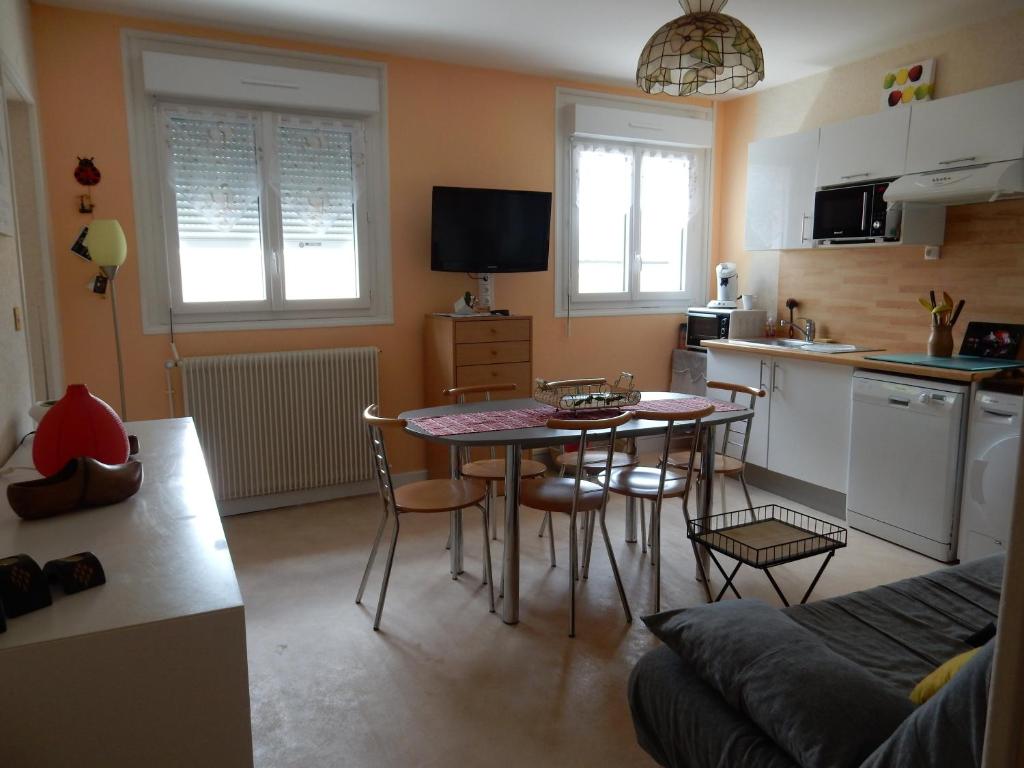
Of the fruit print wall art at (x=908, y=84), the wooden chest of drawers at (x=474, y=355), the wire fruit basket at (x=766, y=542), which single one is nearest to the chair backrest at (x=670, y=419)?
the wire fruit basket at (x=766, y=542)

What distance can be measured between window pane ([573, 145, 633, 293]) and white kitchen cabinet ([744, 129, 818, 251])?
866 mm

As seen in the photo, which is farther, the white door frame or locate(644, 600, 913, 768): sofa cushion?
the white door frame

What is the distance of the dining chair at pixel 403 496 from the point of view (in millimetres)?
2674


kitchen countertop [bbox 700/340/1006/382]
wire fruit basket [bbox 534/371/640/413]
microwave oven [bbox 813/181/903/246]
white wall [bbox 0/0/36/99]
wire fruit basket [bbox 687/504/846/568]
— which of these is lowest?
wire fruit basket [bbox 687/504/846/568]

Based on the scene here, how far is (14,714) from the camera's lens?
1.00 metres

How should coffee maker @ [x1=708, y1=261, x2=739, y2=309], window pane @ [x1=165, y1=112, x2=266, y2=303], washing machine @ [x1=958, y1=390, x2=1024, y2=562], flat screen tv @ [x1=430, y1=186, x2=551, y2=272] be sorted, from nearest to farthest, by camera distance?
washing machine @ [x1=958, y1=390, x2=1024, y2=562], window pane @ [x1=165, y1=112, x2=266, y2=303], flat screen tv @ [x1=430, y1=186, x2=551, y2=272], coffee maker @ [x1=708, y1=261, x2=739, y2=309]

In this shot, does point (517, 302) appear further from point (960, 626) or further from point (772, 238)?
point (960, 626)

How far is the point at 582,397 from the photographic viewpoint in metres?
2.97

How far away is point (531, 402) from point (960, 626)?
191 centimetres

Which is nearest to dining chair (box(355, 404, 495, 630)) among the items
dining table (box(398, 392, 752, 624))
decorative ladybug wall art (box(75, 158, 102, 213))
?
dining table (box(398, 392, 752, 624))

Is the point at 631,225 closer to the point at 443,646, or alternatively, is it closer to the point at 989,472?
the point at 989,472

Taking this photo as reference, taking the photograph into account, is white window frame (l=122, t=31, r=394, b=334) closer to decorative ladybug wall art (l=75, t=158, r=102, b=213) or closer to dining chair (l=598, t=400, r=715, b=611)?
decorative ladybug wall art (l=75, t=158, r=102, b=213)

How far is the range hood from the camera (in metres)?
3.19

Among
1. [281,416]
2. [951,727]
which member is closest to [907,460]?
[951,727]
